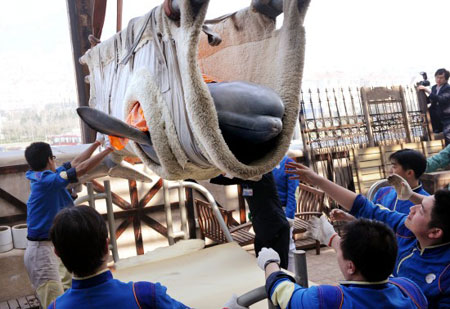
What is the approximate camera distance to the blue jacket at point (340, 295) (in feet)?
3.85

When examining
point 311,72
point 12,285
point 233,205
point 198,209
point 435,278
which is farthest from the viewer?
point 311,72

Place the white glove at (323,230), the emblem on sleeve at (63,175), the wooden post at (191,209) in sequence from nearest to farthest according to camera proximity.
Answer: the white glove at (323,230) → the emblem on sleeve at (63,175) → the wooden post at (191,209)

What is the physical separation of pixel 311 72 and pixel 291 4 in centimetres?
653

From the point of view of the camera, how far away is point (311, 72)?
7418mm

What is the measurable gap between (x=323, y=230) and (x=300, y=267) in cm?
43

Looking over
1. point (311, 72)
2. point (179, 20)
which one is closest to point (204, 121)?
point (179, 20)

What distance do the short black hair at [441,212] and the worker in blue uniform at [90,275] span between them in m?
0.90

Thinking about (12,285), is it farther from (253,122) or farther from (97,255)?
(253,122)

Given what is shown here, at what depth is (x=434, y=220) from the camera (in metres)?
1.42

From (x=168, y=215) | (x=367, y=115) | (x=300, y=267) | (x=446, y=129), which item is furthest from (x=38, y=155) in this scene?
(x=446, y=129)

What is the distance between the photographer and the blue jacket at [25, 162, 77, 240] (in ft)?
7.81

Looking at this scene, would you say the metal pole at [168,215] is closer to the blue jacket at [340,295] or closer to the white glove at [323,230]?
the white glove at [323,230]

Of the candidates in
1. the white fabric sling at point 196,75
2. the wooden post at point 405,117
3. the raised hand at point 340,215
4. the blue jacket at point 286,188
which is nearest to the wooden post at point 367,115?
the wooden post at point 405,117

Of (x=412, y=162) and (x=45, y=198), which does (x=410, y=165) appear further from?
(x=45, y=198)
